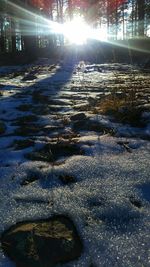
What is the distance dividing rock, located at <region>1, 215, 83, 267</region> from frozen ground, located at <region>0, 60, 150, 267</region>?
0.18 ft

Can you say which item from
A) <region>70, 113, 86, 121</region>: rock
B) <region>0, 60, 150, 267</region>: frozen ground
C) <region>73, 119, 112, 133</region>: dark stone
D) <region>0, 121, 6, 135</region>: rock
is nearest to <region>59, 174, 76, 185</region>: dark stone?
<region>0, 60, 150, 267</region>: frozen ground

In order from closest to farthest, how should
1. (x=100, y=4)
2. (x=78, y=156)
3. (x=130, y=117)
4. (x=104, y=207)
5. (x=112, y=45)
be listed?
(x=104, y=207), (x=78, y=156), (x=130, y=117), (x=112, y=45), (x=100, y=4)

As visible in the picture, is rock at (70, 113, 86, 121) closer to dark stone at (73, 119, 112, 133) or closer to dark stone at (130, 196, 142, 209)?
dark stone at (73, 119, 112, 133)

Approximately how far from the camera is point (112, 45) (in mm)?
24984

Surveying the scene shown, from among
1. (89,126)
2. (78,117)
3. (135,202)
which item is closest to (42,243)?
(135,202)

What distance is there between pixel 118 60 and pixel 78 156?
18.6m

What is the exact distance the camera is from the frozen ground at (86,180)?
6.79ft

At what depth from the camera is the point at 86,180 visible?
2818mm

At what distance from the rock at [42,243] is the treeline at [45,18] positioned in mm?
20268

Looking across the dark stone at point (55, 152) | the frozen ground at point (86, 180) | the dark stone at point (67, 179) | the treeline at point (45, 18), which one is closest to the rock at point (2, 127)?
the frozen ground at point (86, 180)

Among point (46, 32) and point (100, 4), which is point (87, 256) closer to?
point (46, 32)

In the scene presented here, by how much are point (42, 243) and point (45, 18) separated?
32250 mm

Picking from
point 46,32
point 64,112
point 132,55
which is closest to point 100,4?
point 46,32

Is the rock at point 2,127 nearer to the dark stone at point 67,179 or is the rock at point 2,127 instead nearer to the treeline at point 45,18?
the dark stone at point 67,179
